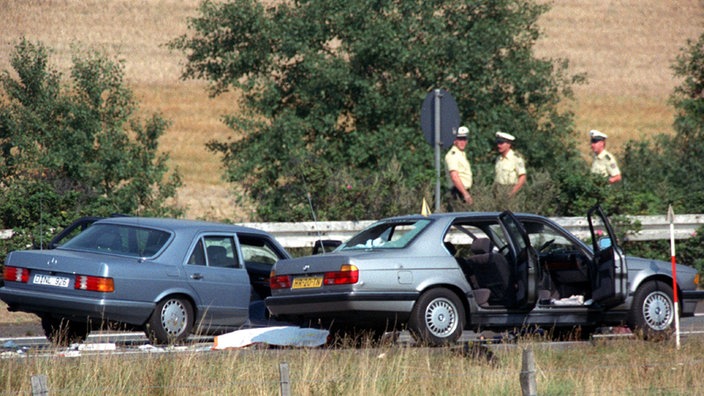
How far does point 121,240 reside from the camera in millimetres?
14047

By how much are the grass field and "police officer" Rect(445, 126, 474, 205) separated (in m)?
25.9

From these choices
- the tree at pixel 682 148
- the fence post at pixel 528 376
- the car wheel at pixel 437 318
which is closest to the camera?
the fence post at pixel 528 376

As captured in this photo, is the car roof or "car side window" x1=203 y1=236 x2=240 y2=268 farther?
"car side window" x1=203 y1=236 x2=240 y2=268

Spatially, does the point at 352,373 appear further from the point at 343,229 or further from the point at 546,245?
the point at 343,229

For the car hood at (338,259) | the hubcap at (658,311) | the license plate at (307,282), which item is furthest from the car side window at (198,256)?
the hubcap at (658,311)

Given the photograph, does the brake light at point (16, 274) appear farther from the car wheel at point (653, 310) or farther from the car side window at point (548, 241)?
the car wheel at point (653, 310)

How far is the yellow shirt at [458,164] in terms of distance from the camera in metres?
20.5

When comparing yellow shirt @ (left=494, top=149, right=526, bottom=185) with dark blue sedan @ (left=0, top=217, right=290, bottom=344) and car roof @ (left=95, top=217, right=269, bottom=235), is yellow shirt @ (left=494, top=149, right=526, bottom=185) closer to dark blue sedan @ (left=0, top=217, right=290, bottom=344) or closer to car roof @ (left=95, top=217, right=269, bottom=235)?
Answer: dark blue sedan @ (left=0, top=217, right=290, bottom=344)

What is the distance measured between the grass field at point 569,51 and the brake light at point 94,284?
1286 inches

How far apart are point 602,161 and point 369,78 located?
5.92 metres

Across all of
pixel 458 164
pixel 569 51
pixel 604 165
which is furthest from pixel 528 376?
pixel 569 51

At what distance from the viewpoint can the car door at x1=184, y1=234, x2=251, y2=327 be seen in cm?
1412

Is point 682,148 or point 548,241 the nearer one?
point 548,241

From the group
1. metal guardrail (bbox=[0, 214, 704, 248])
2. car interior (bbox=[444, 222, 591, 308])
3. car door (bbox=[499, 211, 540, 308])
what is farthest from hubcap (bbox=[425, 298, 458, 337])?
metal guardrail (bbox=[0, 214, 704, 248])
